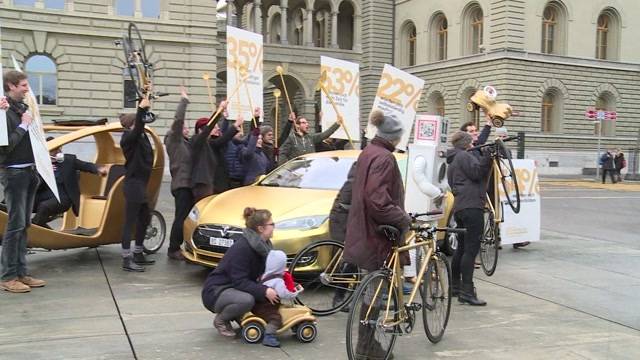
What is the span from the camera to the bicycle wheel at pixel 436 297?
5047 mm

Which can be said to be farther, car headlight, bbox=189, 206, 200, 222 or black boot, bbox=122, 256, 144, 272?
black boot, bbox=122, 256, 144, 272

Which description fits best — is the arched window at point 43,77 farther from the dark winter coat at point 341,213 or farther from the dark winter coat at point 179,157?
the dark winter coat at point 341,213

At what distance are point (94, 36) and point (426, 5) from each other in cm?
2301

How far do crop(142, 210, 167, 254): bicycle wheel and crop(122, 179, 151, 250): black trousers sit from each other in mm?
1170

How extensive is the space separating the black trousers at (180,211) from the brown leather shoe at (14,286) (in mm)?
2240

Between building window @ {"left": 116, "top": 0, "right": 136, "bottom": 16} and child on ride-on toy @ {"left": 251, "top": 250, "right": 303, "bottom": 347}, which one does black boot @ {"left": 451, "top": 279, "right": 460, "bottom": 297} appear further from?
building window @ {"left": 116, "top": 0, "right": 136, "bottom": 16}

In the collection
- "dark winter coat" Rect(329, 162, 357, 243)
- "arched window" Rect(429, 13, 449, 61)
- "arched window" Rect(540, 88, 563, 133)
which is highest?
"arched window" Rect(429, 13, 449, 61)

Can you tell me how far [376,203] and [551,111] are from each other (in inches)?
1498

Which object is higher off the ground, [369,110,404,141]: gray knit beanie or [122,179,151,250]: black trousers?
[369,110,404,141]: gray knit beanie

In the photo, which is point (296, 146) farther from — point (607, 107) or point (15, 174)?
point (607, 107)

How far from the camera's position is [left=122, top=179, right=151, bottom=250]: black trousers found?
296 inches

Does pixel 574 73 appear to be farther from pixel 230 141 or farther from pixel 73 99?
pixel 230 141

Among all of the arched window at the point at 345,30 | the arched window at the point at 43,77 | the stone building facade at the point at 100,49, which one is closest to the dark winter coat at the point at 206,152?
the stone building facade at the point at 100,49

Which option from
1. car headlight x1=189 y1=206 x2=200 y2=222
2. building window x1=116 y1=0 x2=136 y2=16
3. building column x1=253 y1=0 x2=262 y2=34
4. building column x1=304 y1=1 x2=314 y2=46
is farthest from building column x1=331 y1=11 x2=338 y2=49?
car headlight x1=189 y1=206 x2=200 y2=222
